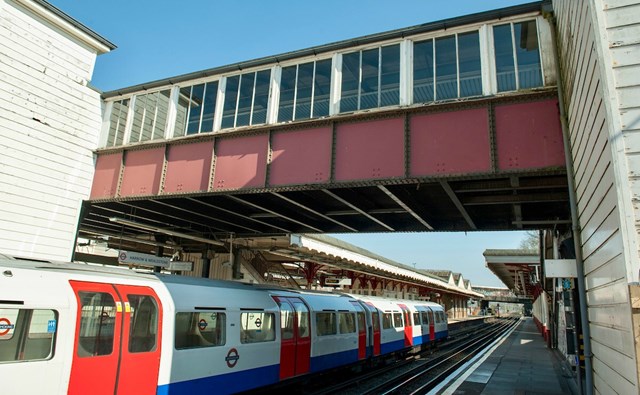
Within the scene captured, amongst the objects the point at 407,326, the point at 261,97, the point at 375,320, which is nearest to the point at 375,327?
the point at 375,320

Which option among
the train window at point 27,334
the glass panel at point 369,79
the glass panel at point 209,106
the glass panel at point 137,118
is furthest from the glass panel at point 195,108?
the train window at point 27,334

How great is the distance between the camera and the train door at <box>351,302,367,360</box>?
14.9 m

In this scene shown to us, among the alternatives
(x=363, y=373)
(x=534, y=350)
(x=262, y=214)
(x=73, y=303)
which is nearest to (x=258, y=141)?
(x=262, y=214)

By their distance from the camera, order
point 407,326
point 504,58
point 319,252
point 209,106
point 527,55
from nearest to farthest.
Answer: point 527,55 < point 504,58 < point 209,106 < point 407,326 < point 319,252

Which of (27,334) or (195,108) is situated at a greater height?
(195,108)

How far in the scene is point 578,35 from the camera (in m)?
5.47

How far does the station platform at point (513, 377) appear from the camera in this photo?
35.1 feet

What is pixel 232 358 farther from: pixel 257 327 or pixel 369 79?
pixel 369 79

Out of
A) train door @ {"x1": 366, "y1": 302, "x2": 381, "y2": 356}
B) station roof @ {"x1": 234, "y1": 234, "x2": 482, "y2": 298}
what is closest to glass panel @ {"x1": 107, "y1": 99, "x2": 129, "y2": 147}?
station roof @ {"x1": 234, "y1": 234, "x2": 482, "y2": 298}

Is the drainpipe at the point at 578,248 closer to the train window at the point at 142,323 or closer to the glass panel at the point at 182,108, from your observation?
the train window at the point at 142,323

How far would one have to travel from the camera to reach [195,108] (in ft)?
44.9

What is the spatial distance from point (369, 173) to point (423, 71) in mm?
2931

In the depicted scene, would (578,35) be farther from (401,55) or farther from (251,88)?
A: (251,88)

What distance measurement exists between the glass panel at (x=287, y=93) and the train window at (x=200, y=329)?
5741mm
